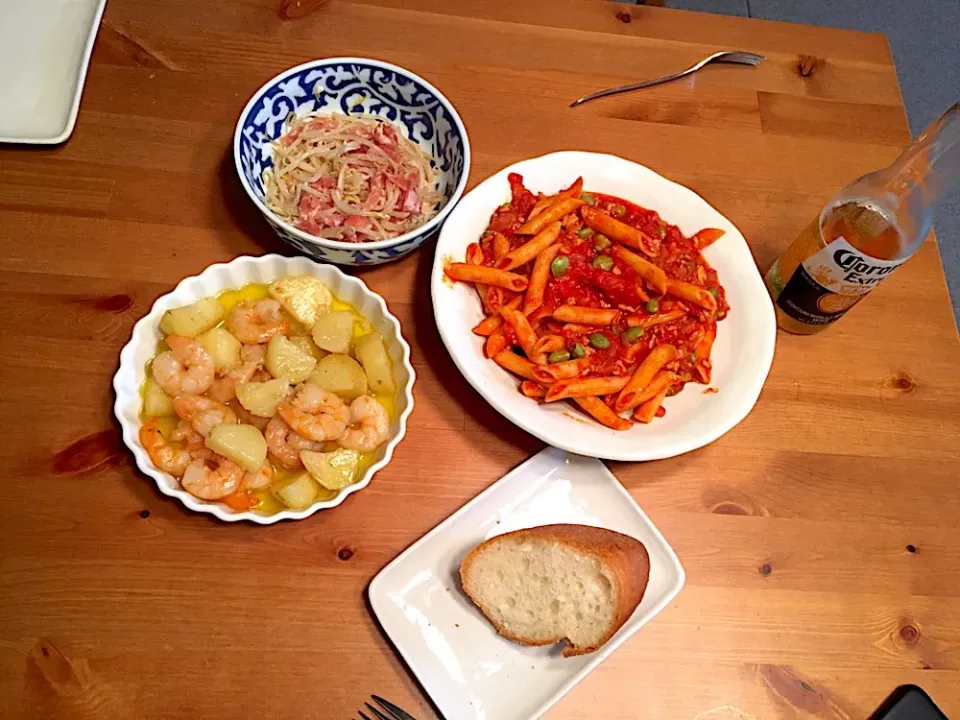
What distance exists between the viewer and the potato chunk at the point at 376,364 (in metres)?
1.31

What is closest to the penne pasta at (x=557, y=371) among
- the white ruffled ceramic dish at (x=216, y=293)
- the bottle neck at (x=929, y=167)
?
the white ruffled ceramic dish at (x=216, y=293)

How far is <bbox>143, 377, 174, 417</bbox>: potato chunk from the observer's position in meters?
1.25

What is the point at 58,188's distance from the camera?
1.49m

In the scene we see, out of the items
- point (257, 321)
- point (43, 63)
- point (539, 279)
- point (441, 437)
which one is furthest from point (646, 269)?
point (43, 63)

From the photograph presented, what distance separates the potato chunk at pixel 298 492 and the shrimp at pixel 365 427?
80mm

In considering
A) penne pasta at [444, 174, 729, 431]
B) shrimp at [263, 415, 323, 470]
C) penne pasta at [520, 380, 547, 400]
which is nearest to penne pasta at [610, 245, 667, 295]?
penne pasta at [444, 174, 729, 431]

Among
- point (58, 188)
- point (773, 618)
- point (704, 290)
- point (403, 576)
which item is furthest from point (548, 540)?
point (58, 188)

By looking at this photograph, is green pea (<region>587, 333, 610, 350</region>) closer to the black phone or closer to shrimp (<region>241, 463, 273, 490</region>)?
shrimp (<region>241, 463, 273, 490</region>)

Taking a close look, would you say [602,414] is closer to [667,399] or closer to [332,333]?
[667,399]

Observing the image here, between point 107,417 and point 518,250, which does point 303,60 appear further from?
point 107,417

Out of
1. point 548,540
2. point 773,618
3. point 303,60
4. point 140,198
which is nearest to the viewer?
point 548,540

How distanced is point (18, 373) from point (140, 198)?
1.36ft

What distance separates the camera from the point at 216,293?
1359 mm

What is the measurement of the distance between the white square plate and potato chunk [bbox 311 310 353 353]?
353 millimetres
